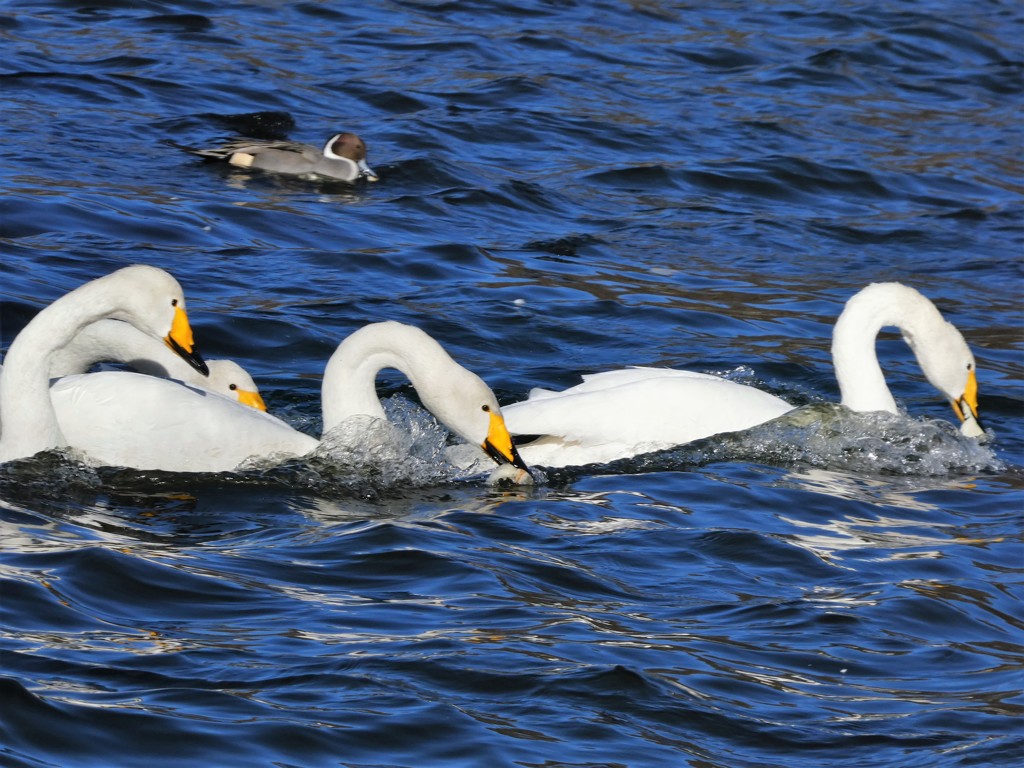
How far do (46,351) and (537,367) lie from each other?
3294mm

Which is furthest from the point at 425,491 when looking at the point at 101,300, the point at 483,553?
the point at 101,300

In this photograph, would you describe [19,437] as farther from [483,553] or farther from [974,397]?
[974,397]

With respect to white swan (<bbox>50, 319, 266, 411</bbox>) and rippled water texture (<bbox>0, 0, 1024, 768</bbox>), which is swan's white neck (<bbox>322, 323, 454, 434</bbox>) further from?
white swan (<bbox>50, 319, 266, 411</bbox>)

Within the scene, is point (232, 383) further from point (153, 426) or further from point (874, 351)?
point (874, 351)

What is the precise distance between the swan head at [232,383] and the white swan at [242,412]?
72 cm

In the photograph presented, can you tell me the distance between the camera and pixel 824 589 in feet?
18.7

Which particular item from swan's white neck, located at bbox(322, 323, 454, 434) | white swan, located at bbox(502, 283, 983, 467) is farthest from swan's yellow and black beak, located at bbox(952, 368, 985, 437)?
swan's white neck, located at bbox(322, 323, 454, 434)

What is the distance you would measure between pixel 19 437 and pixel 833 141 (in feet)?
31.9

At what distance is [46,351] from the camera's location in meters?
6.26

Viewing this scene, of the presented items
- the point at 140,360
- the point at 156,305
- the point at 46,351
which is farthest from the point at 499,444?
the point at 140,360

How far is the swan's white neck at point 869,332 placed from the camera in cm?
796

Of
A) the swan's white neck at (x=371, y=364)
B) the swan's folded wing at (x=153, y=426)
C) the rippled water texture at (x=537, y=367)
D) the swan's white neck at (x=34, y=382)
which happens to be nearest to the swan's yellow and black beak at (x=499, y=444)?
the rippled water texture at (x=537, y=367)

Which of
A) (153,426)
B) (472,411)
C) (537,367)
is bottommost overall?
(537,367)

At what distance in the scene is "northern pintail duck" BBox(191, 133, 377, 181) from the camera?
12141 millimetres
